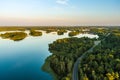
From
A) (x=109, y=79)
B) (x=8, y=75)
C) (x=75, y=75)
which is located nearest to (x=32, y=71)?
(x=8, y=75)

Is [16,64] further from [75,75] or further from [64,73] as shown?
[75,75]

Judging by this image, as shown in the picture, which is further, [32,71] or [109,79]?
[32,71]

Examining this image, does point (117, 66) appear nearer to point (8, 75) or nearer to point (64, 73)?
point (64, 73)

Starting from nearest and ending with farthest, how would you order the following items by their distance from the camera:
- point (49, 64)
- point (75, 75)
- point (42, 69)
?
point (75, 75) < point (42, 69) < point (49, 64)

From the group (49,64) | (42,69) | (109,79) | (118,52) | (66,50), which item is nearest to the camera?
(109,79)

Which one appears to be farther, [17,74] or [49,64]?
[49,64]

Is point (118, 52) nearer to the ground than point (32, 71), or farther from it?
farther from it

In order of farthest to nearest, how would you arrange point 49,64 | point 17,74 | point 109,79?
point 49,64
point 17,74
point 109,79

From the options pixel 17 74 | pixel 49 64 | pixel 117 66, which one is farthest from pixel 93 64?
pixel 17 74

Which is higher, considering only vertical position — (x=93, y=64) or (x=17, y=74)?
(x=93, y=64)
